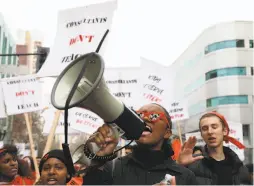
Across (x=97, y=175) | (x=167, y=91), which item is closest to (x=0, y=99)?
(x=167, y=91)

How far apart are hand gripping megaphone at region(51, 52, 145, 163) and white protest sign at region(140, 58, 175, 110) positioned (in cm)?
557

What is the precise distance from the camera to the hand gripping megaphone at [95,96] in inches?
63.5

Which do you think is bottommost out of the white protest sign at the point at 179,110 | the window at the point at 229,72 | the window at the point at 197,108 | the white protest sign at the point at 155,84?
the white protest sign at the point at 179,110

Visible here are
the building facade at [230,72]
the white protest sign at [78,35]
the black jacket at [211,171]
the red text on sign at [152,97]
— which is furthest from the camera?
the building facade at [230,72]

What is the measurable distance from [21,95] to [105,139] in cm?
614

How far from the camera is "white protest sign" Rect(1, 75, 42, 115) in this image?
7.45 meters

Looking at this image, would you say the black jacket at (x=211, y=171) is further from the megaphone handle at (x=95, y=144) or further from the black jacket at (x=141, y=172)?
the megaphone handle at (x=95, y=144)

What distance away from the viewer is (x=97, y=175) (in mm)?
1900

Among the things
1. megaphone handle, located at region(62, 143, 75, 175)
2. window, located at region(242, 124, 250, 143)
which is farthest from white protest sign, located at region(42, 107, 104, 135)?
window, located at region(242, 124, 250, 143)

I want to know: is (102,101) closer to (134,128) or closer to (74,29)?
(134,128)

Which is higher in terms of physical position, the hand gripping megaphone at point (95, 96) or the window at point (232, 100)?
the window at point (232, 100)

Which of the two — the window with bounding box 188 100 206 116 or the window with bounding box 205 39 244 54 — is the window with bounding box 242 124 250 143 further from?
the window with bounding box 205 39 244 54

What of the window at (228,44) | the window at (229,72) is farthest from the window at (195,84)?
the window at (228,44)

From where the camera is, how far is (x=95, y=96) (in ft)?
5.27
